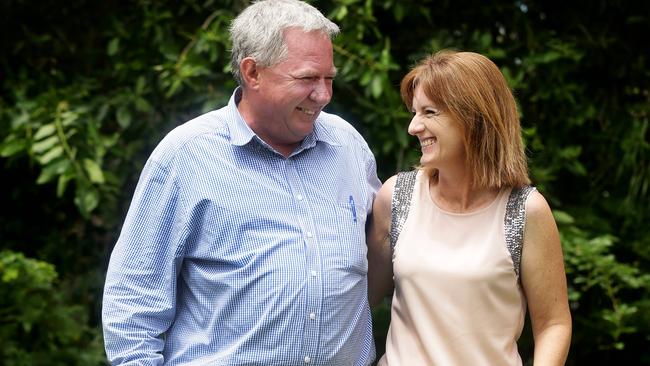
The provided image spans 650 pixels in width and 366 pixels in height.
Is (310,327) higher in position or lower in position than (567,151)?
higher

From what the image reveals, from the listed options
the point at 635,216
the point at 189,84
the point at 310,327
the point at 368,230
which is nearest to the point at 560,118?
the point at 635,216

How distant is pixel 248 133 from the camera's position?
2.68m

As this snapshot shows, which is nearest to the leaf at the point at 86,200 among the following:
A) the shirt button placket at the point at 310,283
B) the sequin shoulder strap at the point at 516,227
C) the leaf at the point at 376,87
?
the leaf at the point at 376,87

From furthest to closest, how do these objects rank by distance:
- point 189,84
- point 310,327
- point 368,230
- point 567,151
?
point 567,151
point 189,84
point 368,230
point 310,327

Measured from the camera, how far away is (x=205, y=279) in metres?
2.62

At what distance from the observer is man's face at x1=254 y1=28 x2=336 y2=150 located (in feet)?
8.69

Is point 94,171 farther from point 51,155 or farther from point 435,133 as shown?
Result: point 435,133

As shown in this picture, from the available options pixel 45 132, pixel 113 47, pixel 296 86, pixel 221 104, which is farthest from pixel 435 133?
pixel 113 47

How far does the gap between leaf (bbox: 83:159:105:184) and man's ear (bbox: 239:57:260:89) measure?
1570 millimetres

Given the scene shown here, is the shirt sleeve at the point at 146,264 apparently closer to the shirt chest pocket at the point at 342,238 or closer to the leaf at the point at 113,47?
the shirt chest pocket at the point at 342,238

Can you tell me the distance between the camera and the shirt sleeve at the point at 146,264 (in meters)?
2.61

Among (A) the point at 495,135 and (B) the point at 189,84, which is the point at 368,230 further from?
(B) the point at 189,84

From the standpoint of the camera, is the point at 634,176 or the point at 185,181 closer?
the point at 185,181

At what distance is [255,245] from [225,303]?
150mm
